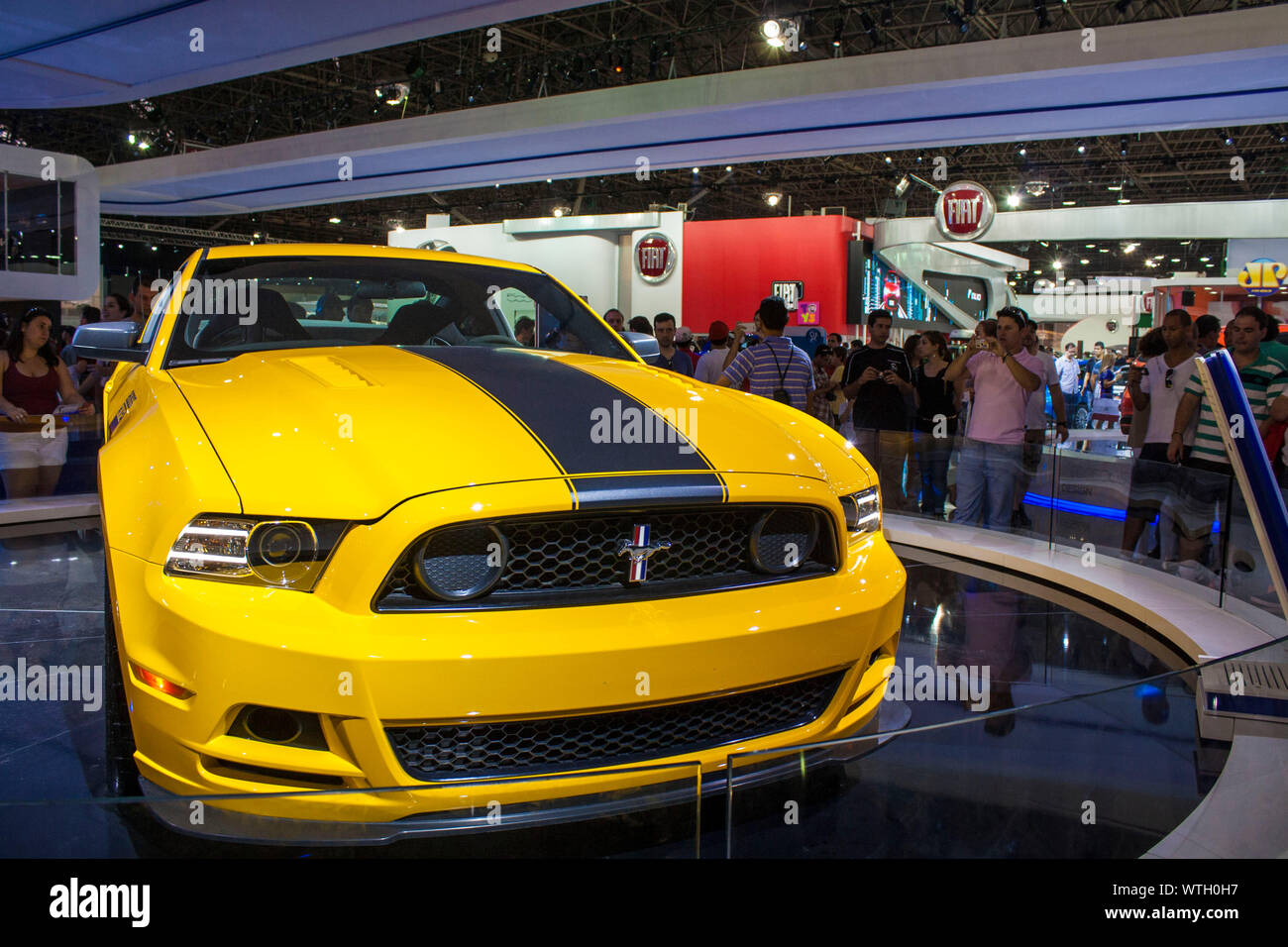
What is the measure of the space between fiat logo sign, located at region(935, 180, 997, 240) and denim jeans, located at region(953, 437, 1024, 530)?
920cm

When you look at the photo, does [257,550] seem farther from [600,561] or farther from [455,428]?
[600,561]

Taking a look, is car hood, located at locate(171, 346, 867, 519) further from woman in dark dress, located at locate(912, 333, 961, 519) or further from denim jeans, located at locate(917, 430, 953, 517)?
woman in dark dress, located at locate(912, 333, 961, 519)

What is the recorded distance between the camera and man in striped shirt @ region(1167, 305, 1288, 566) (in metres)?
4.45

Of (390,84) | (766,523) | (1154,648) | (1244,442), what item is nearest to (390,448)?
(766,523)

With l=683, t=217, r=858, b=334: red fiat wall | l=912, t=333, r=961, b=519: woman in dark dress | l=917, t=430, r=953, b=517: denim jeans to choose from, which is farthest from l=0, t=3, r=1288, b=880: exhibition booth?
l=683, t=217, r=858, b=334: red fiat wall

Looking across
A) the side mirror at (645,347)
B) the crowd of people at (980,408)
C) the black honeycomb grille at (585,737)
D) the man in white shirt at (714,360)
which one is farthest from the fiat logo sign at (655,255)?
the black honeycomb grille at (585,737)

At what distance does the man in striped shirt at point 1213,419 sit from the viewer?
445cm

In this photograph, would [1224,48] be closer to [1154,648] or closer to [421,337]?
[1154,648]

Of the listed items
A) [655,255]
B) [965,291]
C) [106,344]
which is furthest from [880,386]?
[965,291]

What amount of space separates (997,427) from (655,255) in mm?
13189

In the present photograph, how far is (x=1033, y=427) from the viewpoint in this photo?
6.31 metres

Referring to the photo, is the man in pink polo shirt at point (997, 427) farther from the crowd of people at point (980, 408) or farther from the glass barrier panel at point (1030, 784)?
the glass barrier panel at point (1030, 784)
